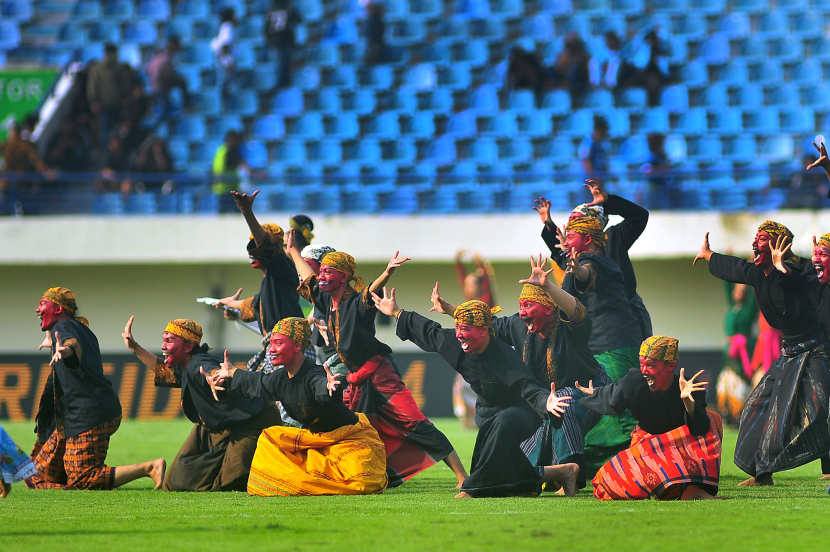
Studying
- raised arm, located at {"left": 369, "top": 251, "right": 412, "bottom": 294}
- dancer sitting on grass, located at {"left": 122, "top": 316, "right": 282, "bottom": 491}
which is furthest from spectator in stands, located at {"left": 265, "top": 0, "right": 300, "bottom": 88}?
raised arm, located at {"left": 369, "top": 251, "right": 412, "bottom": 294}

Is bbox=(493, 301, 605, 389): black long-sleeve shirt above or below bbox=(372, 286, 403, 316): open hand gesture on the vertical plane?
below

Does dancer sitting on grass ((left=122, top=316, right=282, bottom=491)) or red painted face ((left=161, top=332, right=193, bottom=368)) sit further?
red painted face ((left=161, top=332, right=193, bottom=368))

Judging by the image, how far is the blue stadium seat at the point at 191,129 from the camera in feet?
59.6

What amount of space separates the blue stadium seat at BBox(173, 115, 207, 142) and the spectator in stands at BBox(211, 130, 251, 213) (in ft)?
5.21

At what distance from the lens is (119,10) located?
20.6 m

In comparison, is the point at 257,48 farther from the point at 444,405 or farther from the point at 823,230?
the point at 823,230

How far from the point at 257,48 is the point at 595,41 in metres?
5.63

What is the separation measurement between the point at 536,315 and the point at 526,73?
1130 cm

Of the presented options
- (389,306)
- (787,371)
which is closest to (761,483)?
(787,371)

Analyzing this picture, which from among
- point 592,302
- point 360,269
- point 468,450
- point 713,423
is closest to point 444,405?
point 360,269

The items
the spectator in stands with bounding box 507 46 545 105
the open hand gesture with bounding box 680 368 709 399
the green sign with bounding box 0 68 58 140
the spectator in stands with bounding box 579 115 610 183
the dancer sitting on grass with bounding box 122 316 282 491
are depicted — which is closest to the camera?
the open hand gesture with bounding box 680 368 709 399

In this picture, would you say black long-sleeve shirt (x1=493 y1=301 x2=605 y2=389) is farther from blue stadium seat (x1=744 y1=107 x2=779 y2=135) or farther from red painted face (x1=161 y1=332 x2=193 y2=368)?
blue stadium seat (x1=744 y1=107 x2=779 y2=135)

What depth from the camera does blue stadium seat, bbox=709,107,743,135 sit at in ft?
57.8

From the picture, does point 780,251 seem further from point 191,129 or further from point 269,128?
point 191,129
